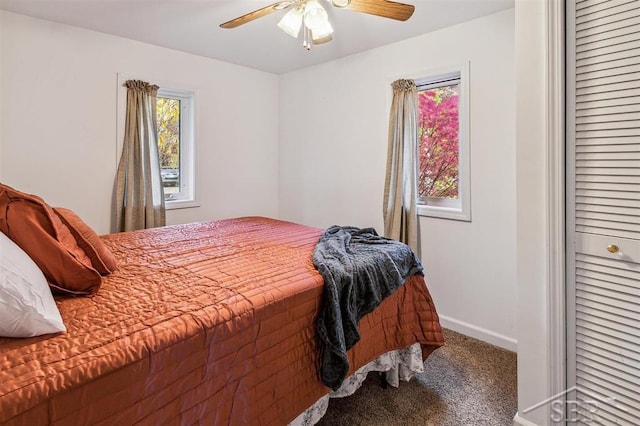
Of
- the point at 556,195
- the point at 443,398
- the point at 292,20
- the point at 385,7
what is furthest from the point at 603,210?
the point at 292,20

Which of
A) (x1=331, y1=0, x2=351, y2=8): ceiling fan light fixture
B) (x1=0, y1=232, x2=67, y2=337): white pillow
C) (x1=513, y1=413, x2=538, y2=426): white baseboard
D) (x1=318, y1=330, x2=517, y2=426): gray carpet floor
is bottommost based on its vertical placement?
(x1=318, y1=330, x2=517, y2=426): gray carpet floor

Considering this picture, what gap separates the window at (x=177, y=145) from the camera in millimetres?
3451

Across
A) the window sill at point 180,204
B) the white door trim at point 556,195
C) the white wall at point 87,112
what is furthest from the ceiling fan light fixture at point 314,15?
the window sill at point 180,204

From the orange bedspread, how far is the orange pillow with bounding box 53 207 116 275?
2.3 inches

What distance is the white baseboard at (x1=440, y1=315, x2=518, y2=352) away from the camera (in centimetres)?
248

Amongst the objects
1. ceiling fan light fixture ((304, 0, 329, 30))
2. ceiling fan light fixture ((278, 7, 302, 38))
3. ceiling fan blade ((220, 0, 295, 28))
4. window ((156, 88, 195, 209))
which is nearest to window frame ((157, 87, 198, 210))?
window ((156, 88, 195, 209))

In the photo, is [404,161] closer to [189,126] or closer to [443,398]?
[443,398]

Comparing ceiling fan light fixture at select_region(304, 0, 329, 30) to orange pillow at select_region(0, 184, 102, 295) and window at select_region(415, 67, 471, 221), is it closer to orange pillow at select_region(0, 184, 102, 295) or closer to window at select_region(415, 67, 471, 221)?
window at select_region(415, 67, 471, 221)

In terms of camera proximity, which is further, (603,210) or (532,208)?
(532,208)

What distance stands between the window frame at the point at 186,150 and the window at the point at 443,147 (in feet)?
7.19

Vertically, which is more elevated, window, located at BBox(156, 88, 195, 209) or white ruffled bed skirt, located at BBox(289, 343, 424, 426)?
window, located at BBox(156, 88, 195, 209)

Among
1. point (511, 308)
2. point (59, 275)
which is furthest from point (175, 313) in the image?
point (511, 308)

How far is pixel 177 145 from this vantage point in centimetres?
356

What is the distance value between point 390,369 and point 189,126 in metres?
2.90
